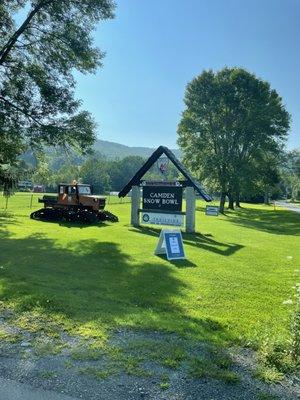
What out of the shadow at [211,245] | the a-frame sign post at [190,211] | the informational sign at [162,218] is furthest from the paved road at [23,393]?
the a-frame sign post at [190,211]

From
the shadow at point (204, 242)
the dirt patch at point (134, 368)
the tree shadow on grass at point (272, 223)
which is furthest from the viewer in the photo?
the tree shadow on grass at point (272, 223)

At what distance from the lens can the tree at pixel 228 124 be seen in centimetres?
4409

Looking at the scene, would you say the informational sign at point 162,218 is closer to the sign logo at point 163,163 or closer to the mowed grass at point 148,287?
the sign logo at point 163,163

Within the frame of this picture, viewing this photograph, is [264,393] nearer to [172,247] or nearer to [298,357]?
[298,357]

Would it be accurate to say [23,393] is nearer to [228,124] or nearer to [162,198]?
[162,198]

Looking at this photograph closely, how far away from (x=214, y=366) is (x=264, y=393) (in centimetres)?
78

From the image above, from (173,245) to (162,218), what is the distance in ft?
25.8

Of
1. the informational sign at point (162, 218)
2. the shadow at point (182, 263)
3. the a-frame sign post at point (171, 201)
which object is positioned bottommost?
the shadow at point (182, 263)

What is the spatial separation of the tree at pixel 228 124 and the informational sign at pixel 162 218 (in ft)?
76.3

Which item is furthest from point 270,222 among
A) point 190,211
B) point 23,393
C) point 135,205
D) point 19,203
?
point 23,393

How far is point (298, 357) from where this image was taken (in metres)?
5.30

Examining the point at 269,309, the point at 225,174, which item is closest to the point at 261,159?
the point at 225,174

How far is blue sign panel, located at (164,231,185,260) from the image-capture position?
43.1 ft

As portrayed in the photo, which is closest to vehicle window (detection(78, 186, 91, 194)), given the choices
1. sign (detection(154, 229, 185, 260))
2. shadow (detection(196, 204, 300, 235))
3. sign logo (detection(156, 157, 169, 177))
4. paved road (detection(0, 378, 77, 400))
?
sign logo (detection(156, 157, 169, 177))
